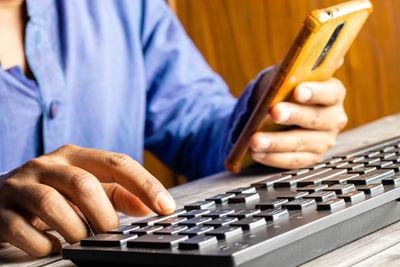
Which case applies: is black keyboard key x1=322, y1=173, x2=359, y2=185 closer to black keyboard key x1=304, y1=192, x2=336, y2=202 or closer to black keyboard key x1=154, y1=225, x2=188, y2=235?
black keyboard key x1=304, y1=192, x2=336, y2=202

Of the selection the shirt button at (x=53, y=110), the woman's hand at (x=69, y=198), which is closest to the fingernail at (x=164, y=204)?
the woman's hand at (x=69, y=198)

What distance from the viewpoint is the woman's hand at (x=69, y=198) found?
18.9 inches

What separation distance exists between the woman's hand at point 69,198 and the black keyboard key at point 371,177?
15 cm

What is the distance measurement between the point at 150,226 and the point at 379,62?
166 centimetres

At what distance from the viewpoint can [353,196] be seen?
424mm

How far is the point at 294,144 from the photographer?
0.81 m

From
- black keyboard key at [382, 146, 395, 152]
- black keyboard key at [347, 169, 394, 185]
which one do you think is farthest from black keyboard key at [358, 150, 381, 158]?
black keyboard key at [347, 169, 394, 185]

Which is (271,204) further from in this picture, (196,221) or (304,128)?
(304,128)

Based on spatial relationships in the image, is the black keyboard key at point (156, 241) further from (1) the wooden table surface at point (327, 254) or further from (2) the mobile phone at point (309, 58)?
(2) the mobile phone at point (309, 58)

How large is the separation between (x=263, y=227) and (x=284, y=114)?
388 mm

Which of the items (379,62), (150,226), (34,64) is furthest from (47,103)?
(379,62)

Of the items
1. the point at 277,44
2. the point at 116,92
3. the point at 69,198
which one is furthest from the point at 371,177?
the point at 277,44

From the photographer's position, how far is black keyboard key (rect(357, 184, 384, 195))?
1.45 ft

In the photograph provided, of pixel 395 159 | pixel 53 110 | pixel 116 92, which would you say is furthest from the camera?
pixel 116 92
